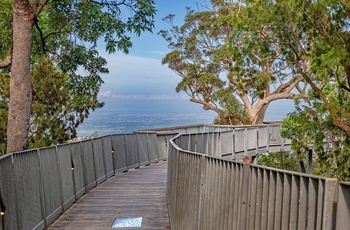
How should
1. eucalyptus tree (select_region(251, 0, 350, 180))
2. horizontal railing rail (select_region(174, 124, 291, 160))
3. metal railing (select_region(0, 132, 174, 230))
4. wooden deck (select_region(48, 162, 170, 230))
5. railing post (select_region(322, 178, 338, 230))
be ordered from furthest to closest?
horizontal railing rail (select_region(174, 124, 291, 160)) → eucalyptus tree (select_region(251, 0, 350, 180)) → wooden deck (select_region(48, 162, 170, 230)) → metal railing (select_region(0, 132, 174, 230)) → railing post (select_region(322, 178, 338, 230))

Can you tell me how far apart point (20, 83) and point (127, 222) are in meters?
5.48

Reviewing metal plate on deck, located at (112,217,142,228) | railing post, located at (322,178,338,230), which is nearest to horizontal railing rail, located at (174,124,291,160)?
metal plate on deck, located at (112,217,142,228)

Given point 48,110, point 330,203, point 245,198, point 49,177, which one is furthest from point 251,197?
point 48,110

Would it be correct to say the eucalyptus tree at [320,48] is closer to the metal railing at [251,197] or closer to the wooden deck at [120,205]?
the wooden deck at [120,205]

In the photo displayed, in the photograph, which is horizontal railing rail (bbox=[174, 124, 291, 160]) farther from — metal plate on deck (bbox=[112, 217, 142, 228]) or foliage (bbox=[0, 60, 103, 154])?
foliage (bbox=[0, 60, 103, 154])

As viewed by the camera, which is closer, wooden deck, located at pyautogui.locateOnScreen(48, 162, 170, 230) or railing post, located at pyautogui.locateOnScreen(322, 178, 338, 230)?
railing post, located at pyautogui.locateOnScreen(322, 178, 338, 230)

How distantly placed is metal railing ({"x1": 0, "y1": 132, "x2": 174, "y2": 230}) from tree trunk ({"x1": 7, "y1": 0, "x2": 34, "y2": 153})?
181 centimetres

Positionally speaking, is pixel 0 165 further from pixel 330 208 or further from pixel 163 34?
pixel 163 34

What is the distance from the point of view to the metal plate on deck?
314 inches

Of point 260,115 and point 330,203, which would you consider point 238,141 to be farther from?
point 330,203

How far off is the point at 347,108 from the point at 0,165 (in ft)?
34.1

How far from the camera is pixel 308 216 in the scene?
2.42 meters

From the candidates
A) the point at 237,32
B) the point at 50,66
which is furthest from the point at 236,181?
the point at 50,66

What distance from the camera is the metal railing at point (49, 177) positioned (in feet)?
20.1
